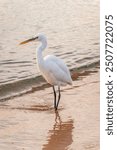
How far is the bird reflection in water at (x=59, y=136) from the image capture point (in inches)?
299

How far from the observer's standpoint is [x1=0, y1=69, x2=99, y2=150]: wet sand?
302 inches

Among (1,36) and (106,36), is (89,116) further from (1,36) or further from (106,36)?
(1,36)

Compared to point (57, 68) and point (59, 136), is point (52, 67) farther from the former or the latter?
point (59, 136)

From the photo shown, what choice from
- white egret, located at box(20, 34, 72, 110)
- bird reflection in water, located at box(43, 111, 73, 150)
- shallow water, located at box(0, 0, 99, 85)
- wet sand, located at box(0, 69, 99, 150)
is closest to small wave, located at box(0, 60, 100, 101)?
shallow water, located at box(0, 0, 99, 85)

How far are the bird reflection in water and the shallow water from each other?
3164mm

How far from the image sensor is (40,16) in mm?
17531

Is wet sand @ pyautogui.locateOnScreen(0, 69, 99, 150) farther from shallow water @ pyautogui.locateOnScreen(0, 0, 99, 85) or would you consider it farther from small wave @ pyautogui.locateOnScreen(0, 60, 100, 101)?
shallow water @ pyautogui.locateOnScreen(0, 0, 99, 85)

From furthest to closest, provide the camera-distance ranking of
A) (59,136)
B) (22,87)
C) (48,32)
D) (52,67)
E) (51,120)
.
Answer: (48,32)
(22,87)
(52,67)
(51,120)
(59,136)

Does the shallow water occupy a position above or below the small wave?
above

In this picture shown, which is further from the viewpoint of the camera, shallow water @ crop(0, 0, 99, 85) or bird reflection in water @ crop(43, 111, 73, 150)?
shallow water @ crop(0, 0, 99, 85)

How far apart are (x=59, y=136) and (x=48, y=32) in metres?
8.08

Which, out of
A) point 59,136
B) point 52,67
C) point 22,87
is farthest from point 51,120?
point 22,87

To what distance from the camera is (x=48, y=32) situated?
15820mm

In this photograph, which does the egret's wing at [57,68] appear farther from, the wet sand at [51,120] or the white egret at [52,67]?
the wet sand at [51,120]
